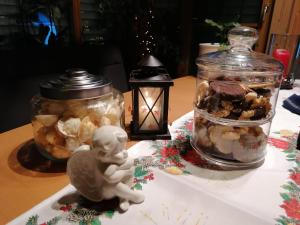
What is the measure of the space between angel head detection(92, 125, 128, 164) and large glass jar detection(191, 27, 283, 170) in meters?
0.29

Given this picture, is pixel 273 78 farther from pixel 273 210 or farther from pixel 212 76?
pixel 273 210

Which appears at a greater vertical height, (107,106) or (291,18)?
(291,18)

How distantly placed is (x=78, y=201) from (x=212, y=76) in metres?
0.48

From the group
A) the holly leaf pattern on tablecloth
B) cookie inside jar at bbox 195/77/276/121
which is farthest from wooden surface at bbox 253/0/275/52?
cookie inside jar at bbox 195/77/276/121

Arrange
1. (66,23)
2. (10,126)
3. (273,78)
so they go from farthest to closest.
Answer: (66,23), (10,126), (273,78)

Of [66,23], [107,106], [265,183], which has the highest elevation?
[66,23]

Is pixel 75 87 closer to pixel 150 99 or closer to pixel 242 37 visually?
pixel 150 99

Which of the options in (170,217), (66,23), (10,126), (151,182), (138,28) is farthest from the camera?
(138,28)

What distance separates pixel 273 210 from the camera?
481 mm

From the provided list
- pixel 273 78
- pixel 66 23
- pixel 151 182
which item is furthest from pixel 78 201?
pixel 66 23

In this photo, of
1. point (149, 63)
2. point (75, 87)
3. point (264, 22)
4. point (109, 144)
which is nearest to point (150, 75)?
point (149, 63)

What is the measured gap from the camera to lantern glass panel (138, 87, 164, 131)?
711mm

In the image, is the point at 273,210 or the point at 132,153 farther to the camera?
the point at 132,153

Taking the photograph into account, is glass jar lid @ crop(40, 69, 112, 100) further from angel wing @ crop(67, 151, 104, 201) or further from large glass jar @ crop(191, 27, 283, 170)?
large glass jar @ crop(191, 27, 283, 170)
